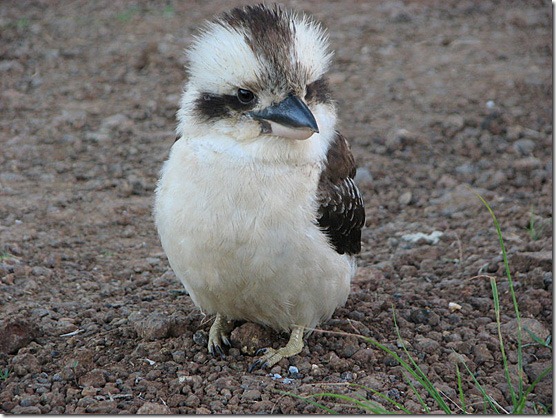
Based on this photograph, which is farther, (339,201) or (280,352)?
(280,352)

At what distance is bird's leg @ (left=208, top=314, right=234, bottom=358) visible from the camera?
4785 millimetres

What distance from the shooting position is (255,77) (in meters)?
4.32

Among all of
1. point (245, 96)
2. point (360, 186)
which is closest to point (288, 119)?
point (245, 96)

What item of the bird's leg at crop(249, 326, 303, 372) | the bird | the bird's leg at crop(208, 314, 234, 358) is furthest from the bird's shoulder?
the bird's leg at crop(208, 314, 234, 358)

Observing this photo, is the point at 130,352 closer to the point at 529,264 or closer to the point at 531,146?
the point at 529,264

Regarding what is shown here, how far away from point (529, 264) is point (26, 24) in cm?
698

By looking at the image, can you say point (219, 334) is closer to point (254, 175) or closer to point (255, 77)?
point (254, 175)

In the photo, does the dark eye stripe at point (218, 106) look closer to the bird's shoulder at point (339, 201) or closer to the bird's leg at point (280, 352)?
the bird's shoulder at point (339, 201)

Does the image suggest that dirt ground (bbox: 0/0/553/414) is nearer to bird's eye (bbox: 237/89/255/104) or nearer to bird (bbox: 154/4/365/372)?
bird (bbox: 154/4/365/372)

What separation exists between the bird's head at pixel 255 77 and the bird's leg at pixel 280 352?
3.75 feet

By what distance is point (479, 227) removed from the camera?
21.8 ft

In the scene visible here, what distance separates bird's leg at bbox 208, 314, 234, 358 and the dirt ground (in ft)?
0.18

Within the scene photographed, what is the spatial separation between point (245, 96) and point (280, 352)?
4.48 feet

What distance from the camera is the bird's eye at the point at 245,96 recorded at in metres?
4.34
